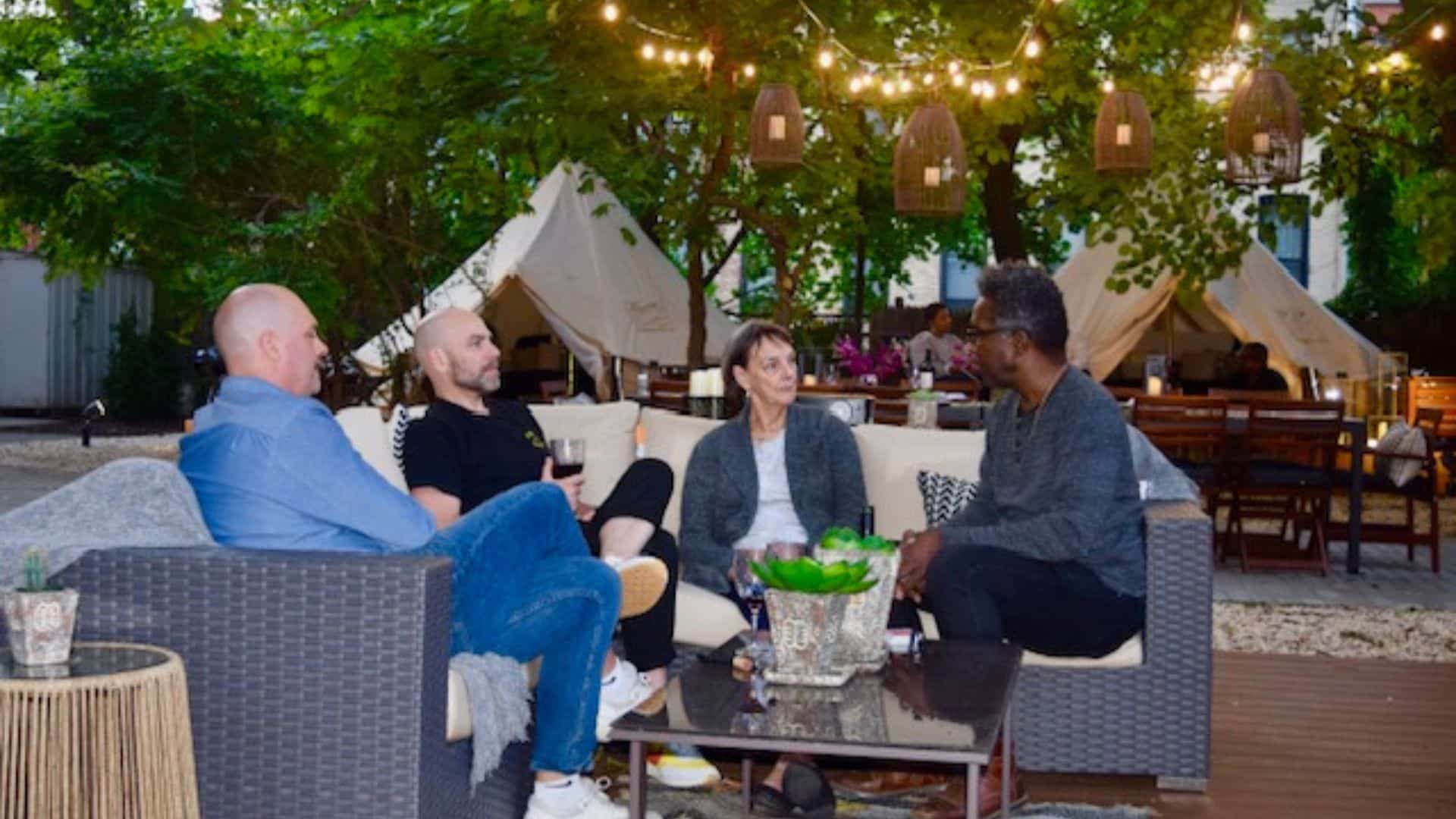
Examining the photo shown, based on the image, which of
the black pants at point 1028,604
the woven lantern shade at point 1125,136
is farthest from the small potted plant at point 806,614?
the woven lantern shade at point 1125,136

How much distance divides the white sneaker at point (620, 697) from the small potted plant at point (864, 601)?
0.60 metres

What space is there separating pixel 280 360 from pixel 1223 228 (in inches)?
406

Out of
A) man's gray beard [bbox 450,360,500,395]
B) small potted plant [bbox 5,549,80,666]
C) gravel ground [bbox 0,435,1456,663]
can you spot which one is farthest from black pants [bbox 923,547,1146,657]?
gravel ground [bbox 0,435,1456,663]

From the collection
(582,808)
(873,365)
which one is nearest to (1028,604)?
(582,808)

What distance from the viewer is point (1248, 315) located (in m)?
15.6

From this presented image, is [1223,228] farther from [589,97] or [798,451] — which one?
[798,451]

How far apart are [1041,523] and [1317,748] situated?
141 centimetres

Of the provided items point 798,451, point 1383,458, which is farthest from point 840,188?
point 798,451

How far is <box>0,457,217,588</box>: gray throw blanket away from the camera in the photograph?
3.27m

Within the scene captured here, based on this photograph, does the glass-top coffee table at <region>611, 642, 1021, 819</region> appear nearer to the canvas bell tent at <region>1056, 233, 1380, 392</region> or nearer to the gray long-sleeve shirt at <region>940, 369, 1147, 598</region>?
Result: the gray long-sleeve shirt at <region>940, 369, 1147, 598</region>

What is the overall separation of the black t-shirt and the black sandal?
1.09 metres

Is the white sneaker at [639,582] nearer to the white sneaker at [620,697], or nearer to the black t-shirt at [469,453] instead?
the white sneaker at [620,697]

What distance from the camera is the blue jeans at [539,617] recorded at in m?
3.72

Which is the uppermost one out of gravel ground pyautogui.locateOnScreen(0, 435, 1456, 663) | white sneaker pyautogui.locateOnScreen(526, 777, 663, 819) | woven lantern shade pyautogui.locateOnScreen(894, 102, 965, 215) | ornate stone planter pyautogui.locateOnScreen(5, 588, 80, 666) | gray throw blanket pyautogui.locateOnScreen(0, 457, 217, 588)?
→ woven lantern shade pyautogui.locateOnScreen(894, 102, 965, 215)
